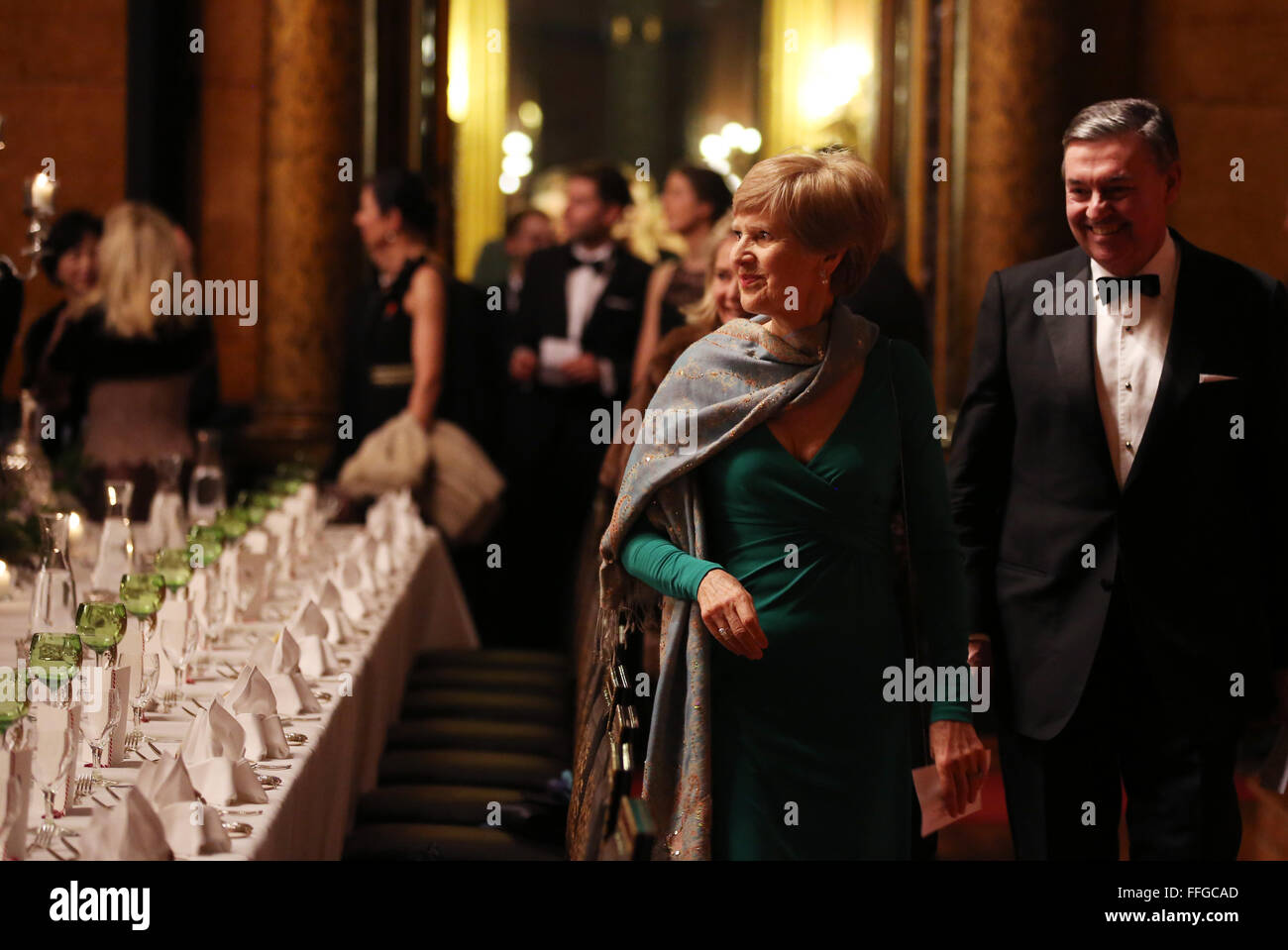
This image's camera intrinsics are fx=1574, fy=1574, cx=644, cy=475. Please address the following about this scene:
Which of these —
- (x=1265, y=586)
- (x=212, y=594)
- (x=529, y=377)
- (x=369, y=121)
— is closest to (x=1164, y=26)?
(x=529, y=377)

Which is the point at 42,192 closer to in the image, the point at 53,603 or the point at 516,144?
the point at 53,603

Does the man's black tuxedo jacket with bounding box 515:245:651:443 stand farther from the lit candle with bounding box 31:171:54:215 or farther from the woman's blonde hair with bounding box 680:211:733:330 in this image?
the woman's blonde hair with bounding box 680:211:733:330

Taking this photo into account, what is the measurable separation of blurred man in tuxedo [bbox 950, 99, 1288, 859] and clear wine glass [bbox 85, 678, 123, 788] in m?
1.41

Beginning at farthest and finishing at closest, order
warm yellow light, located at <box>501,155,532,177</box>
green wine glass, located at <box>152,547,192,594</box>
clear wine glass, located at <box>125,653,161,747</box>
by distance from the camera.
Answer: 1. warm yellow light, located at <box>501,155,532,177</box>
2. green wine glass, located at <box>152,547,192,594</box>
3. clear wine glass, located at <box>125,653,161,747</box>

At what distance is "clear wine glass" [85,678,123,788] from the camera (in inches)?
86.1

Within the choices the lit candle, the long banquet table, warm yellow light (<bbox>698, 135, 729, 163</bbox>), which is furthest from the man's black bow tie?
warm yellow light (<bbox>698, 135, 729, 163</bbox>)

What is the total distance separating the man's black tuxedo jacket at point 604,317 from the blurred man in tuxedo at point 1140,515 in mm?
3689

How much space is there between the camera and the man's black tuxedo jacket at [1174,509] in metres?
2.50

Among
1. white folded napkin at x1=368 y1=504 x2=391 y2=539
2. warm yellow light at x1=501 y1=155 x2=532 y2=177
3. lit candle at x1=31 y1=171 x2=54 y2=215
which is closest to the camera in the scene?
lit candle at x1=31 y1=171 x2=54 y2=215

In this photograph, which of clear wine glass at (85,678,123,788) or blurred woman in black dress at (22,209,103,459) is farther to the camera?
blurred woman in black dress at (22,209,103,459)

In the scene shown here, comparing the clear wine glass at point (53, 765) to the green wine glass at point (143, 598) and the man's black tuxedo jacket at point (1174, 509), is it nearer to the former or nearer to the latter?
the green wine glass at point (143, 598)

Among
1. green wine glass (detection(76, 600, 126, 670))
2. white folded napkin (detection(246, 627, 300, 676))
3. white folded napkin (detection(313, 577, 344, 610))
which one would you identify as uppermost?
green wine glass (detection(76, 600, 126, 670))
